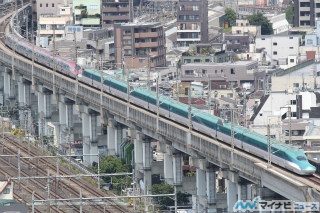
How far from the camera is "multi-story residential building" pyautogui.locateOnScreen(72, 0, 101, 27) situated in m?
112

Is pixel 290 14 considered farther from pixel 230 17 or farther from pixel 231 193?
pixel 231 193

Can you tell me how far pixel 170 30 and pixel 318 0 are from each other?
9870mm

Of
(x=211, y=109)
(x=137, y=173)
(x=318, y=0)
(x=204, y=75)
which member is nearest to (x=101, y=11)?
(x=318, y=0)

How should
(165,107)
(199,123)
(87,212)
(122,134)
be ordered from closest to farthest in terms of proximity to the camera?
1. (87,212)
2. (199,123)
3. (165,107)
4. (122,134)

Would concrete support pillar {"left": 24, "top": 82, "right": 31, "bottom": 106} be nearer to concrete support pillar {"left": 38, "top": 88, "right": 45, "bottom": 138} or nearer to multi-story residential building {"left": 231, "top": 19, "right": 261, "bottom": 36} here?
concrete support pillar {"left": 38, "top": 88, "right": 45, "bottom": 138}

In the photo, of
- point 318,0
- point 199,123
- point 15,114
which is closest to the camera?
point 199,123

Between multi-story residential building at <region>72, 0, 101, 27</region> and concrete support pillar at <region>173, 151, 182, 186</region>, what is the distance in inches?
2000

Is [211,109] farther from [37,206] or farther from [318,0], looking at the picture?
[318,0]

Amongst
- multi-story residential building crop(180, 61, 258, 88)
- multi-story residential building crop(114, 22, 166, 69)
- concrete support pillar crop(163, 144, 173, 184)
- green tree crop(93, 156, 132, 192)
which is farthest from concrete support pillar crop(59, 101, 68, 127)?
multi-story residential building crop(114, 22, 166, 69)

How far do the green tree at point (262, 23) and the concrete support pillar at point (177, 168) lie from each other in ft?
176

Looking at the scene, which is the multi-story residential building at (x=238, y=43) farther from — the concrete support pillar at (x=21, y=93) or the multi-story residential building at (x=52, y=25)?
the concrete support pillar at (x=21, y=93)

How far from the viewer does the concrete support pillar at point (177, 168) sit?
61000 millimetres

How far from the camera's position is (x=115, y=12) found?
11219cm

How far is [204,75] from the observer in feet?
289
